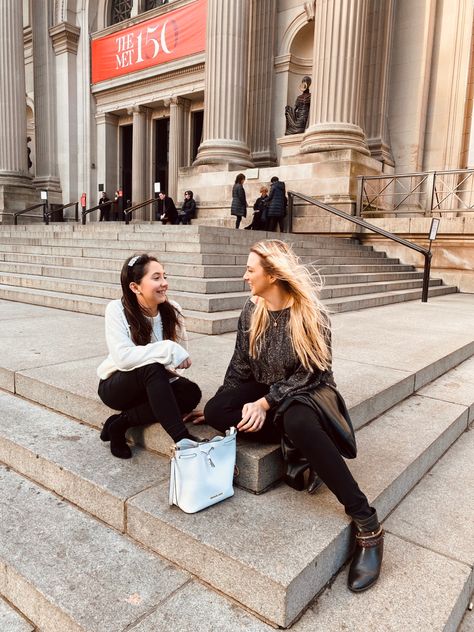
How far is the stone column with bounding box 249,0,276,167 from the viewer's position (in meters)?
17.1

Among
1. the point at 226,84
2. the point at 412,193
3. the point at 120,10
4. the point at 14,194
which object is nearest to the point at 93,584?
the point at 412,193

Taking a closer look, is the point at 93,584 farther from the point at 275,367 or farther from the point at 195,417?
the point at 275,367

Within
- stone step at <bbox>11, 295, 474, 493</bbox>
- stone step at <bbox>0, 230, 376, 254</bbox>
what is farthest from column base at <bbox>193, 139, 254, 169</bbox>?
stone step at <bbox>11, 295, 474, 493</bbox>

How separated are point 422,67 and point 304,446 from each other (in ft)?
53.6

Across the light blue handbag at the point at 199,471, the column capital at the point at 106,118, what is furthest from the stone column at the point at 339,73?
the light blue handbag at the point at 199,471

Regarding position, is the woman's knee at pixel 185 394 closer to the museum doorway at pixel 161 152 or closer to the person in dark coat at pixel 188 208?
the person in dark coat at pixel 188 208

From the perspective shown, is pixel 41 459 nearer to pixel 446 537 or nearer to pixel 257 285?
pixel 257 285

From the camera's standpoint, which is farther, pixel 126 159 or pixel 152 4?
pixel 126 159

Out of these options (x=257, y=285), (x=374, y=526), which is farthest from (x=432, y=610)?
(x=257, y=285)

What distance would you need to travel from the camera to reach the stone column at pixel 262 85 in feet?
56.2

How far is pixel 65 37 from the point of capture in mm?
22875

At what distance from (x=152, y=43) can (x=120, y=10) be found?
13.7ft

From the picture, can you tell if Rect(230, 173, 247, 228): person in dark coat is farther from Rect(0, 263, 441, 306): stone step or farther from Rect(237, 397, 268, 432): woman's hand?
Rect(237, 397, 268, 432): woman's hand

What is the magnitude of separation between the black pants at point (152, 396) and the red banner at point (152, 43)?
18.8 metres
